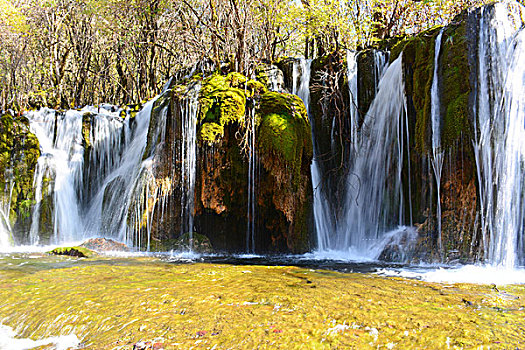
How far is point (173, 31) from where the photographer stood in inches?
675

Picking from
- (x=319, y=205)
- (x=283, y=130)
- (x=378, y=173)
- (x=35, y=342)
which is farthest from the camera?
(x=319, y=205)

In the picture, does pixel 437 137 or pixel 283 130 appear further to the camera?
pixel 283 130

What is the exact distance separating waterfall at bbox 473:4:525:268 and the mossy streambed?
7.95 ft

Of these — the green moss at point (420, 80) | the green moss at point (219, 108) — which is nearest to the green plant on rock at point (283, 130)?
the green moss at point (219, 108)

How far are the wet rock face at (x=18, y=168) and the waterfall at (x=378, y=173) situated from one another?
10.2m

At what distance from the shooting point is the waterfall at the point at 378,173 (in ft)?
29.3

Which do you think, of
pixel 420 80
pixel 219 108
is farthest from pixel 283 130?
pixel 420 80

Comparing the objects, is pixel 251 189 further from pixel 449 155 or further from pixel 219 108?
pixel 449 155

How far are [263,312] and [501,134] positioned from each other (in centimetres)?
599

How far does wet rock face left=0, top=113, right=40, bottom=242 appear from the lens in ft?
39.8

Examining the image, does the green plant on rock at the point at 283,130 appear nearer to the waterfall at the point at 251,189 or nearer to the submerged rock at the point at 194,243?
the waterfall at the point at 251,189

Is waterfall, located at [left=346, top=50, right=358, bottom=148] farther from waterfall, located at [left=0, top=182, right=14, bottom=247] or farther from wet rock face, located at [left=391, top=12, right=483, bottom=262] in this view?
waterfall, located at [left=0, top=182, right=14, bottom=247]

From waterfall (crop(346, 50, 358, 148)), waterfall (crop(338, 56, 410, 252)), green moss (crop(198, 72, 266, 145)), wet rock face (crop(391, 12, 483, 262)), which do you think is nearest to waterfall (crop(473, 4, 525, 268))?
wet rock face (crop(391, 12, 483, 262))

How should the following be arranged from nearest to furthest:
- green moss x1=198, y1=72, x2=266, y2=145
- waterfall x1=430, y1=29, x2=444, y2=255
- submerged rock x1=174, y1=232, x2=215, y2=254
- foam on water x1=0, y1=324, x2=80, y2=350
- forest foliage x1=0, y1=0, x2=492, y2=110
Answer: foam on water x1=0, y1=324, x2=80, y2=350, waterfall x1=430, y1=29, x2=444, y2=255, submerged rock x1=174, y1=232, x2=215, y2=254, green moss x1=198, y1=72, x2=266, y2=145, forest foliage x1=0, y1=0, x2=492, y2=110
